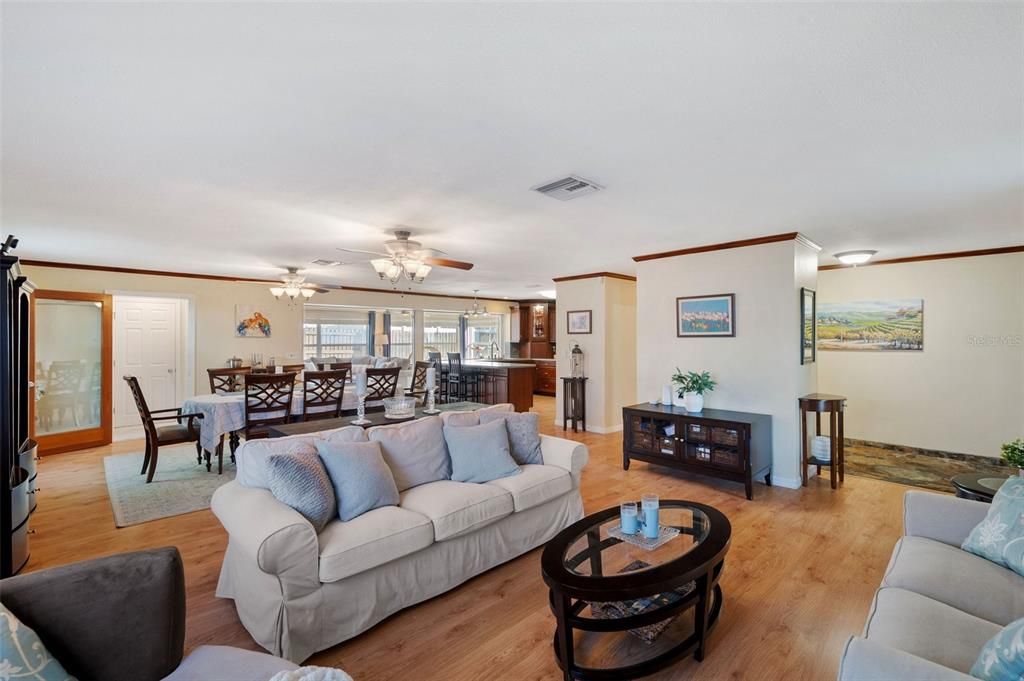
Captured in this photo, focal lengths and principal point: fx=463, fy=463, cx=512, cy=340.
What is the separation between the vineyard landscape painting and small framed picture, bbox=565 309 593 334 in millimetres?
3058

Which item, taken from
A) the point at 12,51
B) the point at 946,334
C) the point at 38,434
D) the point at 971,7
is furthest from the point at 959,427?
the point at 38,434

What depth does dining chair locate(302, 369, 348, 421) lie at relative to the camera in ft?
16.1

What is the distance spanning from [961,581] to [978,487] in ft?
4.11

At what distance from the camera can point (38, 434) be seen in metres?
5.52

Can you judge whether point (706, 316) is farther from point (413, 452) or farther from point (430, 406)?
point (413, 452)

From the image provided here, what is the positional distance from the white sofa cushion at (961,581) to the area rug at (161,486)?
4.59 metres

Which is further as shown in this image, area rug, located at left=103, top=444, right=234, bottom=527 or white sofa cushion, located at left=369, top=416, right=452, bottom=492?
area rug, located at left=103, top=444, right=234, bottom=527

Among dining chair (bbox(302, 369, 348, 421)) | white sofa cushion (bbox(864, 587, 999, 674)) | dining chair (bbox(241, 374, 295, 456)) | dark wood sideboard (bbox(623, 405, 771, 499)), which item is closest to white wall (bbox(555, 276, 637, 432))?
dark wood sideboard (bbox(623, 405, 771, 499))

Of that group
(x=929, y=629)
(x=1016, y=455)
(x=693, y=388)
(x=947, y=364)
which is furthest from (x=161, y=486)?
(x=947, y=364)

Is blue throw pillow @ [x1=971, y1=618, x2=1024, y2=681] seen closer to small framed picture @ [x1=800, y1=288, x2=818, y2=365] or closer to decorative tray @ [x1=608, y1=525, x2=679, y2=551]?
decorative tray @ [x1=608, y1=525, x2=679, y2=551]

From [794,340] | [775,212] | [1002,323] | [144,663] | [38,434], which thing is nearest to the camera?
[144,663]

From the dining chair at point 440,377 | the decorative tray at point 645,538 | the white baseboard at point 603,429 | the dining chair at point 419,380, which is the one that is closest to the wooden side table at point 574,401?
the white baseboard at point 603,429

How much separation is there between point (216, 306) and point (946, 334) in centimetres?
963

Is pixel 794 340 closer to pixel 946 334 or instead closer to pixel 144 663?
pixel 946 334
